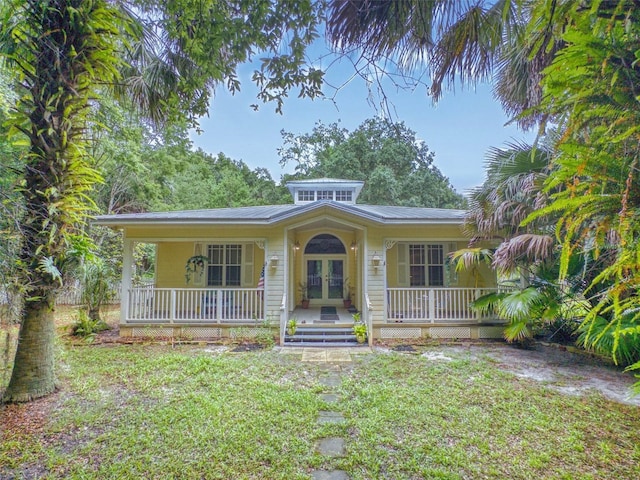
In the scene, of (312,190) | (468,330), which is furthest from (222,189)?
(468,330)

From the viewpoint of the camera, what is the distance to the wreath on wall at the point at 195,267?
1056cm

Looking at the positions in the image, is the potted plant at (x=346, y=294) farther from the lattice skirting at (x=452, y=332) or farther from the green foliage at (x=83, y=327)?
the green foliage at (x=83, y=327)

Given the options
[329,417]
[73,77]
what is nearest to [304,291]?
[329,417]

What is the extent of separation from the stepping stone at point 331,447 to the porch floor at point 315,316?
500 cm

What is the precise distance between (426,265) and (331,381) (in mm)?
6429

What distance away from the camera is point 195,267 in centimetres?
1079

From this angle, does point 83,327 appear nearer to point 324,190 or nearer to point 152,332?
point 152,332

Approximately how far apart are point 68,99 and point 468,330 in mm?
9546

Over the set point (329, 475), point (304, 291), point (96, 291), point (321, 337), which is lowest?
point (329, 475)

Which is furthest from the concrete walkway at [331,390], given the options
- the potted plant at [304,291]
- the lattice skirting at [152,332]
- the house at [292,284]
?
the potted plant at [304,291]

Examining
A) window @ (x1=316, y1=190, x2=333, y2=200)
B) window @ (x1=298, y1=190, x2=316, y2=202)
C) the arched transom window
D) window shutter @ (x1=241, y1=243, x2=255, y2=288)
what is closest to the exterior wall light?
the arched transom window

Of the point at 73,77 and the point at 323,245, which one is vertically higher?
the point at 73,77

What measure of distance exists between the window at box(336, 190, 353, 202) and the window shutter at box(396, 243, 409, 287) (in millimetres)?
5845

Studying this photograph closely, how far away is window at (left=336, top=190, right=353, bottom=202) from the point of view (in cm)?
1602
